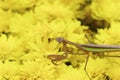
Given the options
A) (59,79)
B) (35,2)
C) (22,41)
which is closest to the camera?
(59,79)

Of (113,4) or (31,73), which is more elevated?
(113,4)

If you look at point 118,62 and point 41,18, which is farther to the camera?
point 41,18

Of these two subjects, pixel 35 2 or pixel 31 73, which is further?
pixel 35 2

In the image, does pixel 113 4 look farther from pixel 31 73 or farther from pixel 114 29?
pixel 31 73

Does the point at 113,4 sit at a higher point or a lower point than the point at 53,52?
higher

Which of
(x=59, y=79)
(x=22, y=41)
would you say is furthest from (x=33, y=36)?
(x=59, y=79)

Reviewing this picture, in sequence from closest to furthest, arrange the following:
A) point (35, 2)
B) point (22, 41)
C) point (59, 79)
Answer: point (59, 79), point (22, 41), point (35, 2)

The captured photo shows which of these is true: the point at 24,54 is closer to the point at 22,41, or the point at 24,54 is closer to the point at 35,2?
the point at 22,41

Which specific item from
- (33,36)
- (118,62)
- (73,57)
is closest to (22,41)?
(33,36)

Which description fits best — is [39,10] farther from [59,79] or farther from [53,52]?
[59,79]
